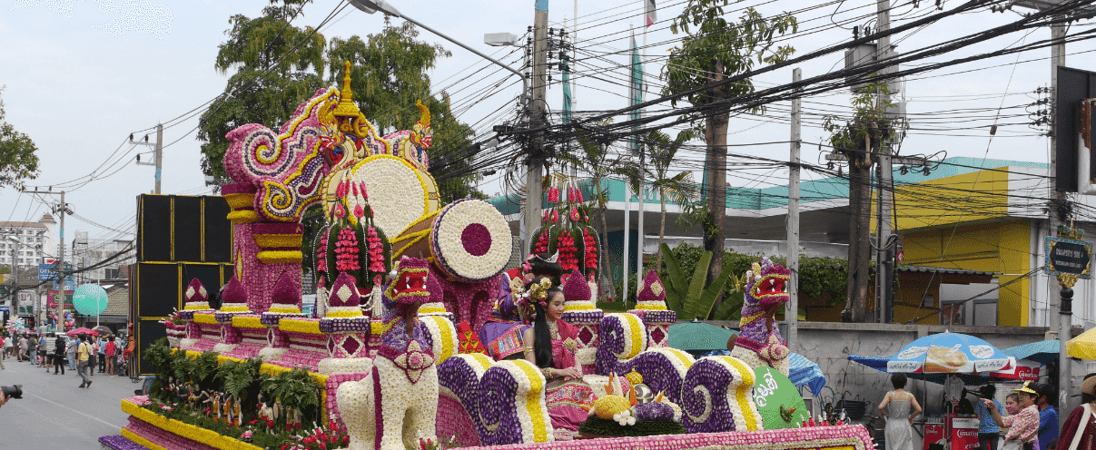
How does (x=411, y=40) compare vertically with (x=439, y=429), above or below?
above

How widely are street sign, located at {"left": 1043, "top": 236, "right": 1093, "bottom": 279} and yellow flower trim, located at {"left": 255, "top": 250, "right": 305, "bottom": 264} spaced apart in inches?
391

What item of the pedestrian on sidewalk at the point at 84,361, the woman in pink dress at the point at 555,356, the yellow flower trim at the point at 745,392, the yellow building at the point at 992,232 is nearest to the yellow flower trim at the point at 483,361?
the woman in pink dress at the point at 555,356

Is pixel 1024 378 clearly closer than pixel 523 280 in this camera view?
No

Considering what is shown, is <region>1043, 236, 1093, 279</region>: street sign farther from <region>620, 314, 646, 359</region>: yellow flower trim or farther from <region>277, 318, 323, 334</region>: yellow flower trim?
<region>277, 318, 323, 334</region>: yellow flower trim

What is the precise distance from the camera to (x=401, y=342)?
23.4ft

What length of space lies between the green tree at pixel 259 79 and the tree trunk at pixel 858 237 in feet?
43.9

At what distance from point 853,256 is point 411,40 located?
13.5 metres

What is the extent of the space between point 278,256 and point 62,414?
10.1 metres

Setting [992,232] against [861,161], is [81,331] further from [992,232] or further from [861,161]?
[992,232]

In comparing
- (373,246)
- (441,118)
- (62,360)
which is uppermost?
(441,118)

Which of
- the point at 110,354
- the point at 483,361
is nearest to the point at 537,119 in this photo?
the point at 483,361

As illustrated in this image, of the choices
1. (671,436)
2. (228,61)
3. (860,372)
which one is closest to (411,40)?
(228,61)

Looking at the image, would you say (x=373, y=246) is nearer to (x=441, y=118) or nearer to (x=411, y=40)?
(x=441, y=118)

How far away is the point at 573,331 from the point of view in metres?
9.08
